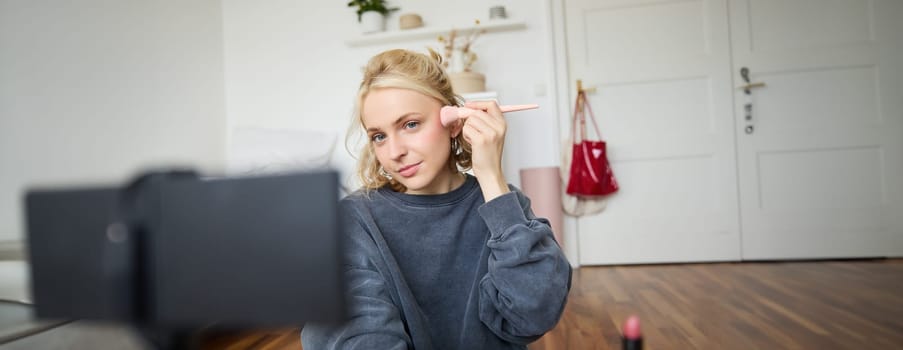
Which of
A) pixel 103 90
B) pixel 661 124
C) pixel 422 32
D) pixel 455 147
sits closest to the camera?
pixel 455 147

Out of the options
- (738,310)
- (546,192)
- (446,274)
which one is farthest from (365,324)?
(546,192)

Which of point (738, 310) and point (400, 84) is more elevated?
point (400, 84)

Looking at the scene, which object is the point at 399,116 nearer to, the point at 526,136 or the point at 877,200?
the point at 526,136

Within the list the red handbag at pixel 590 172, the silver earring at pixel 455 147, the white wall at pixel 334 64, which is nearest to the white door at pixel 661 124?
the red handbag at pixel 590 172

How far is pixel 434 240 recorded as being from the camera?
88 cm

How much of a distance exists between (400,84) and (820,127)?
2982mm

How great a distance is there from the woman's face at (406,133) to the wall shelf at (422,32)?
2262 mm

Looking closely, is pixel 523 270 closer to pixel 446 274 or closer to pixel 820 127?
pixel 446 274

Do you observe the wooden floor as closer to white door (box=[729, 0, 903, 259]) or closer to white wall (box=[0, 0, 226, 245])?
white door (box=[729, 0, 903, 259])

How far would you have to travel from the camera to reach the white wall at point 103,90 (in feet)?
6.06

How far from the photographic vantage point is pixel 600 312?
1920 millimetres

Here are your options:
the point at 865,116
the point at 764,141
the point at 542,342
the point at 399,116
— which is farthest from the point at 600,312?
the point at 865,116

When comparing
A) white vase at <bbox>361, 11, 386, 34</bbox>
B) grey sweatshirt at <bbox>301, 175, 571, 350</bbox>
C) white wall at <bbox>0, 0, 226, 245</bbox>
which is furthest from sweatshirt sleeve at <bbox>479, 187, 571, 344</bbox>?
white vase at <bbox>361, 11, 386, 34</bbox>

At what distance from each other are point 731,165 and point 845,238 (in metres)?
0.75
